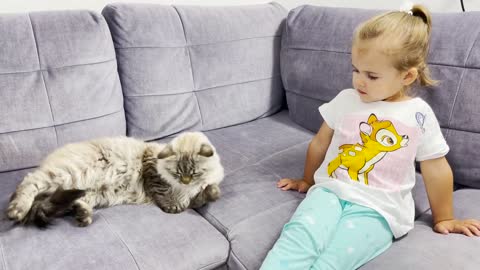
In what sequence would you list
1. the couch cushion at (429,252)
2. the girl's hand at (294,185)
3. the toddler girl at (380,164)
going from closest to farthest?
the couch cushion at (429,252)
the toddler girl at (380,164)
the girl's hand at (294,185)

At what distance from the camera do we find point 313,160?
1.57 m

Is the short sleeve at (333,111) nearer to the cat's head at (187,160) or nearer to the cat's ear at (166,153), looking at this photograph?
the cat's head at (187,160)

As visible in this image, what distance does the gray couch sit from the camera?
1.21 metres

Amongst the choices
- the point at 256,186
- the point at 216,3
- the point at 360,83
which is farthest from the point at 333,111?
the point at 216,3

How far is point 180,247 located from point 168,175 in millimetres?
342

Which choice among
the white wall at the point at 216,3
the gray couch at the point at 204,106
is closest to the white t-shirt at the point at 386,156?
the gray couch at the point at 204,106

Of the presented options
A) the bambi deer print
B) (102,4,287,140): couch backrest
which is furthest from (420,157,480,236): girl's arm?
(102,4,287,140): couch backrest

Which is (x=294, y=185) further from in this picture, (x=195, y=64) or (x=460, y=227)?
(x=195, y=64)

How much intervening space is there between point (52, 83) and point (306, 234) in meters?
1.16

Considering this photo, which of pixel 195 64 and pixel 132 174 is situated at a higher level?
pixel 195 64

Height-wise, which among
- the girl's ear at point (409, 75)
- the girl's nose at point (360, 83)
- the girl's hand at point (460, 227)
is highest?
the girl's ear at point (409, 75)

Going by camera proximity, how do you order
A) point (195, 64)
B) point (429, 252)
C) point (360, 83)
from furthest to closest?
point (195, 64)
point (360, 83)
point (429, 252)

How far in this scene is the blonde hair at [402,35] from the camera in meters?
1.27

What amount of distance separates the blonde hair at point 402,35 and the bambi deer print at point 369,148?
203 mm
